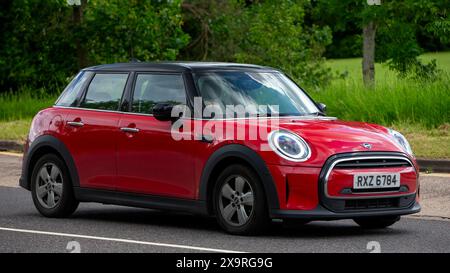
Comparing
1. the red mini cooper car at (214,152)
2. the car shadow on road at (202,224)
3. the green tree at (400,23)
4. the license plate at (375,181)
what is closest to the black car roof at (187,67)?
the red mini cooper car at (214,152)

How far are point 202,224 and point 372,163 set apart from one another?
2.17m

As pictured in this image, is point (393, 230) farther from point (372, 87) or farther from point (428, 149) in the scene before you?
point (372, 87)

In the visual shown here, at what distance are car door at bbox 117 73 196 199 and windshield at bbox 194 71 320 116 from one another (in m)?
0.26

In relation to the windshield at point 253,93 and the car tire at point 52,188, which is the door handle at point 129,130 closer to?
the windshield at point 253,93

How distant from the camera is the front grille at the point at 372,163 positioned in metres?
10.6

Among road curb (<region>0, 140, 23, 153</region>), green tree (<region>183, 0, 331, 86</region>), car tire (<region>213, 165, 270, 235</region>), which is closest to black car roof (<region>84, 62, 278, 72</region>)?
car tire (<region>213, 165, 270, 235</region>)

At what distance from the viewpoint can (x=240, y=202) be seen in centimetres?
1082

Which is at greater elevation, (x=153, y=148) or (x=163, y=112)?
(x=163, y=112)

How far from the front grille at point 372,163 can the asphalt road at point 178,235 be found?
63cm

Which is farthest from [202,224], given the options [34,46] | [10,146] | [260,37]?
[260,37]

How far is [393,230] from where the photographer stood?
1166 cm

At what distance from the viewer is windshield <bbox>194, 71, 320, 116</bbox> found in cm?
1159

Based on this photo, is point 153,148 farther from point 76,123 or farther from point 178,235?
point 76,123

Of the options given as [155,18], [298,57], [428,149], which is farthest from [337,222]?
[298,57]
